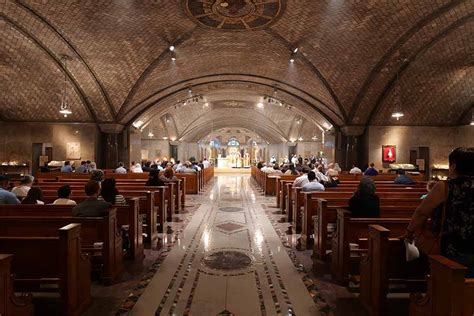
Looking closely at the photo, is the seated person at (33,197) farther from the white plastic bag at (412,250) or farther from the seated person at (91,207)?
the white plastic bag at (412,250)

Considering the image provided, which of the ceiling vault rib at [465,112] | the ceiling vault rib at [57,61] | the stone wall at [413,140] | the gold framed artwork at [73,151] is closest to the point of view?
the ceiling vault rib at [57,61]

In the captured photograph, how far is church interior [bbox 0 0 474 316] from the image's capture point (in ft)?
11.1

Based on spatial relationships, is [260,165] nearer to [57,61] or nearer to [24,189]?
[57,61]

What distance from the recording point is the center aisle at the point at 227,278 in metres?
3.61

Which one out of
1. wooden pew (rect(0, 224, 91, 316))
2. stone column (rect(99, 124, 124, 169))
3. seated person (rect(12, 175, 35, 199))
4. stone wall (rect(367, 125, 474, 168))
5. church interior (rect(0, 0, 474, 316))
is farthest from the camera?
stone column (rect(99, 124, 124, 169))

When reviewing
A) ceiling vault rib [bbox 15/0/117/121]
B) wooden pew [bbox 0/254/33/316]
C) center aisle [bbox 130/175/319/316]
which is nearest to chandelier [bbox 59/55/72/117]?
ceiling vault rib [bbox 15/0/117/121]

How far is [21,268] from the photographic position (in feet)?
11.1

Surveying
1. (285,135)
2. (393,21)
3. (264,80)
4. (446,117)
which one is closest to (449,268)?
(393,21)

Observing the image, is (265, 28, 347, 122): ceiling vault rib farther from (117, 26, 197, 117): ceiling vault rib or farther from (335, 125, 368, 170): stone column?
(117, 26, 197, 117): ceiling vault rib

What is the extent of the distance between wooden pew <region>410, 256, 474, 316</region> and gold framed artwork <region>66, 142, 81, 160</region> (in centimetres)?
1668

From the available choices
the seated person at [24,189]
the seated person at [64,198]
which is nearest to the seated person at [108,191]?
the seated person at [64,198]

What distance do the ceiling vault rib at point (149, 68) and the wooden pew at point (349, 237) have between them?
874cm

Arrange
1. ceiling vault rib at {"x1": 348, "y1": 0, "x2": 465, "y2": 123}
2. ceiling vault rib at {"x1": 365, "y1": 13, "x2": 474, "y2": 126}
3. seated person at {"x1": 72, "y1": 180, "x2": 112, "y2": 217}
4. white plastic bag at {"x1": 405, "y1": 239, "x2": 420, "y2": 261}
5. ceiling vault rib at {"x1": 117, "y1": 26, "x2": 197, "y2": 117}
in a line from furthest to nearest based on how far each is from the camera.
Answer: ceiling vault rib at {"x1": 117, "y1": 26, "x2": 197, "y2": 117} < ceiling vault rib at {"x1": 365, "y1": 13, "x2": 474, "y2": 126} < ceiling vault rib at {"x1": 348, "y1": 0, "x2": 465, "y2": 123} < seated person at {"x1": 72, "y1": 180, "x2": 112, "y2": 217} < white plastic bag at {"x1": 405, "y1": 239, "x2": 420, "y2": 261}

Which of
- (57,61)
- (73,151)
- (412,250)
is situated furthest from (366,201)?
(73,151)
